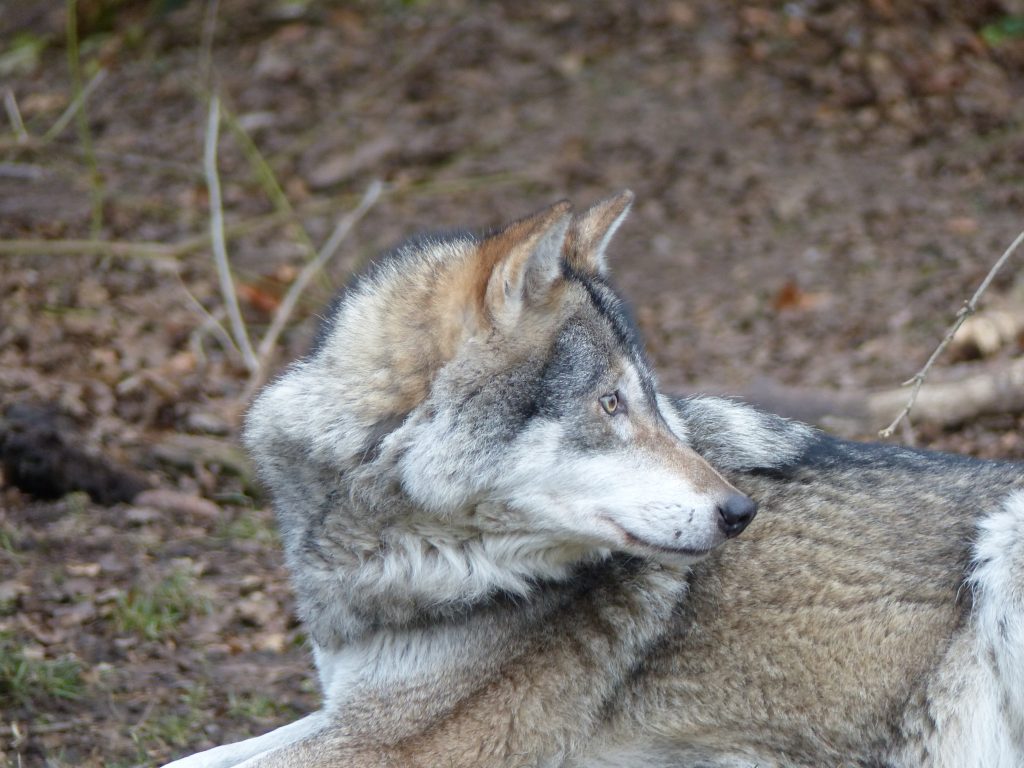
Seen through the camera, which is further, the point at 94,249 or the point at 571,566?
the point at 94,249

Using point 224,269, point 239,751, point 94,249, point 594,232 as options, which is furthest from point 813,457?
point 94,249

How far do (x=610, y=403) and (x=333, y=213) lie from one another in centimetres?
787

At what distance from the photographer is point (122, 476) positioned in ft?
21.1

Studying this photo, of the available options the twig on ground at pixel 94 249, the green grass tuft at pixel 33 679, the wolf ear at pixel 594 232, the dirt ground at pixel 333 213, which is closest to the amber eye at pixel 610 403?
the wolf ear at pixel 594 232

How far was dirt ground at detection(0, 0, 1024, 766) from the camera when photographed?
532cm

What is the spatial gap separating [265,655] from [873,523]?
9.29 feet

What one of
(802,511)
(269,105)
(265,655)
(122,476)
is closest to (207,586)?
(265,655)

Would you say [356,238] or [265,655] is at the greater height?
[265,655]

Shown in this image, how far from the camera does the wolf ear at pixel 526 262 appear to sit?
3.48 meters

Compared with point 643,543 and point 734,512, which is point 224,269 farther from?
point 734,512

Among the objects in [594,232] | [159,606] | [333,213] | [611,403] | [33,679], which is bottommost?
[333,213]

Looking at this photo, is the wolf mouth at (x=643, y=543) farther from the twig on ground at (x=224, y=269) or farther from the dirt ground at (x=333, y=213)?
the twig on ground at (x=224, y=269)

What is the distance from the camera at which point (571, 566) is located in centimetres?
377

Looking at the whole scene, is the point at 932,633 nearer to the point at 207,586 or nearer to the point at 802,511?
the point at 802,511
